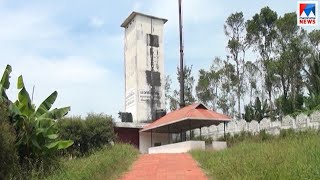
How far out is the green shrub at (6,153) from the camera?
9680 mm

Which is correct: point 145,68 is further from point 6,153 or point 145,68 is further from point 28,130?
point 6,153

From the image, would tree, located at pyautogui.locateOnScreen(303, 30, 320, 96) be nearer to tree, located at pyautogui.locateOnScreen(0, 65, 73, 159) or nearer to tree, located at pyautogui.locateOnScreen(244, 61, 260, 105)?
Answer: tree, located at pyautogui.locateOnScreen(244, 61, 260, 105)

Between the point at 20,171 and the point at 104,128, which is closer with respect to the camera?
the point at 20,171

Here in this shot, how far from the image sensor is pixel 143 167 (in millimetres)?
12539

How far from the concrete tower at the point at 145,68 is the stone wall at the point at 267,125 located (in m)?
5.76

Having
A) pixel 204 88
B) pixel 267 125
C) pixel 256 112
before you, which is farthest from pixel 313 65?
pixel 204 88

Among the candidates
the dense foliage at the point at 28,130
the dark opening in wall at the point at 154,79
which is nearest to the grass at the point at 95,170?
the dense foliage at the point at 28,130

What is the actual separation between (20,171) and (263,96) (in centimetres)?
3540

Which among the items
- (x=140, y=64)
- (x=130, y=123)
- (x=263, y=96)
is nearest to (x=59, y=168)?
(x=130, y=123)

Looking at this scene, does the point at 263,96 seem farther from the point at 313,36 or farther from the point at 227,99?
the point at 313,36

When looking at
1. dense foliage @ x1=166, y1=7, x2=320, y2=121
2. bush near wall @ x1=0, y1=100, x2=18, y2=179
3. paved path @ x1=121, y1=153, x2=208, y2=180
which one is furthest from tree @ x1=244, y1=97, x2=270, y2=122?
bush near wall @ x1=0, y1=100, x2=18, y2=179

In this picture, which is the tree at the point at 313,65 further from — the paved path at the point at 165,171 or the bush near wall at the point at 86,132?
the paved path at the point at 165,171

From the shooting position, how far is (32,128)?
1182cm

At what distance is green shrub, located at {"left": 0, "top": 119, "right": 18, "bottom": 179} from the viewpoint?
31.8 ft
